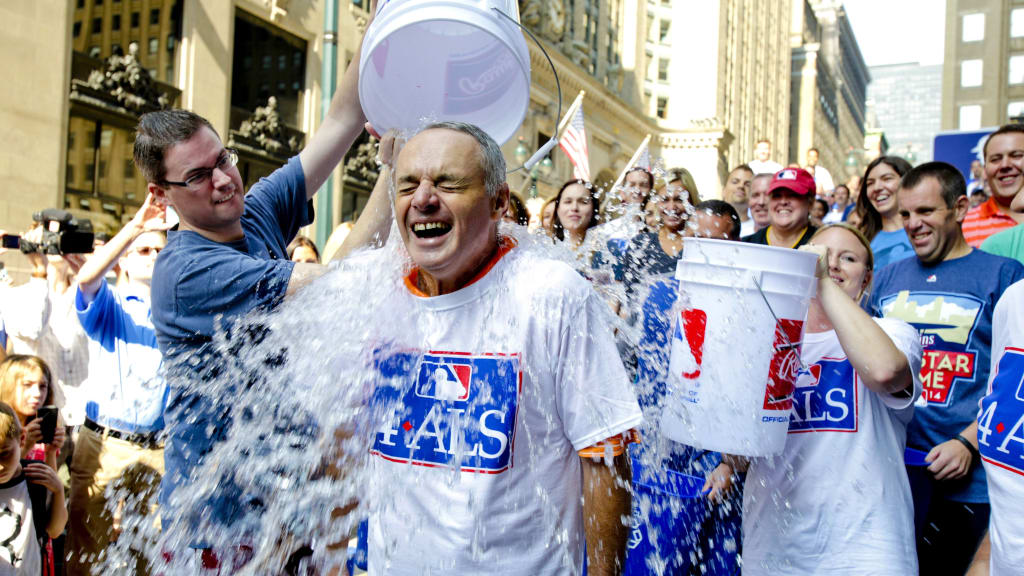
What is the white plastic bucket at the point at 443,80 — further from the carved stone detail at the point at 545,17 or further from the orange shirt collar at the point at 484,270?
the carved stone detail at the point at 545,17

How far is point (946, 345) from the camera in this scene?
3.82 metres

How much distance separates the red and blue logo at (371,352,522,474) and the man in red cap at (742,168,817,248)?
3.43 meters

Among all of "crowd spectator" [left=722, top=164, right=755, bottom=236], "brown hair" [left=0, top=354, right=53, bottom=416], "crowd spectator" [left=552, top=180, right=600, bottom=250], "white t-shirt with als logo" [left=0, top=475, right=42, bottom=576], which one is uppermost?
"crowd spectator" [left=722, top=164, right=755, bottom=236]

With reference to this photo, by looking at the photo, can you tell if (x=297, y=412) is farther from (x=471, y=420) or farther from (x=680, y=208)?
(x=680, y=208)

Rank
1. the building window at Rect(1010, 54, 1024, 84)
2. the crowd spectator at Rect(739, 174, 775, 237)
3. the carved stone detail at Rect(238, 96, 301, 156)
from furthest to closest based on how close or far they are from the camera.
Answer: the building window at Rect(1010, 54, 1024, 84) < the carved stone detail at Rect(238, 96, 301, 156) < the crowd spectator at Rect(739, 174, 775, 237)

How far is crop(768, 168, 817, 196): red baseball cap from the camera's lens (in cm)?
520

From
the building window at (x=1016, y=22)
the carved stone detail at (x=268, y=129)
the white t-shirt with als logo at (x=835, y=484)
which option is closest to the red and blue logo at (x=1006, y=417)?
the white t-shirt with als logo at (x=835, y=484)

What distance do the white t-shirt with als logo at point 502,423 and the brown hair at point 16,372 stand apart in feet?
13.9

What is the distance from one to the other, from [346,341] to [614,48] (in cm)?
4464

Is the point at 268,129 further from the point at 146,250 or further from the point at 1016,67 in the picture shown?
the point at 1016,67

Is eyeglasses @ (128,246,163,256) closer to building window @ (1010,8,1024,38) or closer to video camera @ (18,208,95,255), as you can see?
video camera @ (18,208,95,255)

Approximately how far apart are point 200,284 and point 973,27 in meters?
50.2

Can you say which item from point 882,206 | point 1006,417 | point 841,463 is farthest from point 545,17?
point 1006,417

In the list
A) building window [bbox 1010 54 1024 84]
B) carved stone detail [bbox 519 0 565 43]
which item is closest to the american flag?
carved stone detail [bbox 519 0 565 43]
